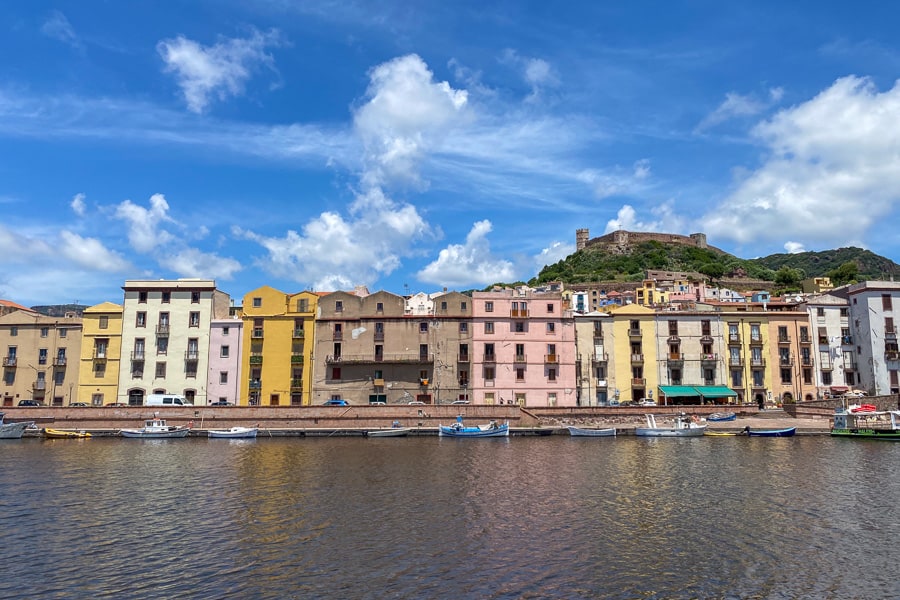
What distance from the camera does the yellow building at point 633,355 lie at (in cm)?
7750

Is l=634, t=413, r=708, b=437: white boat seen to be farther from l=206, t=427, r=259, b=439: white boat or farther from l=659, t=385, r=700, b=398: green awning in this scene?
l=206, t=427, r=259, b=439: white boat

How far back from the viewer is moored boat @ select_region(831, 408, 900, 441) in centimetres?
6162

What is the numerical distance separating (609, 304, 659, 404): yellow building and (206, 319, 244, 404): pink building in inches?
1689

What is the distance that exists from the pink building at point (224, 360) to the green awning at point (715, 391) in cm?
5223

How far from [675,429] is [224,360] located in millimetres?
49021

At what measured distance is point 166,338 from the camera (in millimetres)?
75875

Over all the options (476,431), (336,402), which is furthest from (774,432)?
(336,402)

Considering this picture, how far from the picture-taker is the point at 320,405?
226ft

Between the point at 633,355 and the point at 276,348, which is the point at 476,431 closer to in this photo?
the point at 633,355

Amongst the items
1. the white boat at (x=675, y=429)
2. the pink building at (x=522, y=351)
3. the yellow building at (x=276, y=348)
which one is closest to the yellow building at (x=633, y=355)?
the pink building at (x=522, y=351)

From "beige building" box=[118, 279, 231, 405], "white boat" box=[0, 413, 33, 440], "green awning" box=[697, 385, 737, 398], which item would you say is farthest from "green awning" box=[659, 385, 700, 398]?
"white boat" box=[0, 413, 33, 440]

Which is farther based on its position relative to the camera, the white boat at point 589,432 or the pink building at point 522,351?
the pink building at point 522,351

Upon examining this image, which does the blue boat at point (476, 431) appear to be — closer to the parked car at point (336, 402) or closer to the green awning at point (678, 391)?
the parked car at point (336, 402)

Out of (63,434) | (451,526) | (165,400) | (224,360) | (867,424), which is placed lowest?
(451,526)
